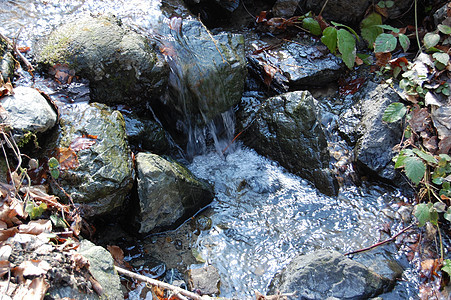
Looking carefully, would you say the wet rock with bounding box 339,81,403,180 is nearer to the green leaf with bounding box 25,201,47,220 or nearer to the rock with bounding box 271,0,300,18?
the rock with bounding box 271,0,300,18

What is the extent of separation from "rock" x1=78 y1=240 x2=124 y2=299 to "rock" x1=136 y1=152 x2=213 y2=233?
0.72 metres

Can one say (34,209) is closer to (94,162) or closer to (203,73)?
(94,162)

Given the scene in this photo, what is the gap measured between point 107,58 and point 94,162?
4.22 ft

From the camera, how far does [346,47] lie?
15.4ft

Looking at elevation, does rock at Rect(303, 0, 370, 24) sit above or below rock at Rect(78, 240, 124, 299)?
above

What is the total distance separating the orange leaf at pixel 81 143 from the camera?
3.03 metres

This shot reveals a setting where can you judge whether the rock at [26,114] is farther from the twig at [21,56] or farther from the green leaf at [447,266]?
the green leaf at [447,266]

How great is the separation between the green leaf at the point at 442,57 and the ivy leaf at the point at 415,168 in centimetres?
142

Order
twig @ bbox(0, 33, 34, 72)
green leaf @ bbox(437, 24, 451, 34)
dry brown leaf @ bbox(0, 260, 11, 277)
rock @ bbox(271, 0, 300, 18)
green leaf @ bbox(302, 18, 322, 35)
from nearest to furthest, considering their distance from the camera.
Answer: dry brown leaf @ bbox(0, 260, 11, 277) → twig @ bbox(0, 33, 34, 72) → green leaf @ bbox(437, 24, 451, 34) → green leaf @ bbox(302, 18, 322, 35) → rock @ bbox(271, 0, 300, 18)

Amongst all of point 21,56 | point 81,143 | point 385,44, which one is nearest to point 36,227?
point 81,143

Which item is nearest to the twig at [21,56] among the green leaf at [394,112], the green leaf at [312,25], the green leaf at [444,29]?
the green leaf at [312,25]

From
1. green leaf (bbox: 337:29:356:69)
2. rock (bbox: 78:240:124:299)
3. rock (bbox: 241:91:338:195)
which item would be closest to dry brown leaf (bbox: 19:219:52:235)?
rock (bbox: 78:240:124:299)

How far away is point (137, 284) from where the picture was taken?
284 cm

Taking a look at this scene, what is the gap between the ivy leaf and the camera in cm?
330
